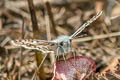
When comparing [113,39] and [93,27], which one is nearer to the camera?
[113,39]

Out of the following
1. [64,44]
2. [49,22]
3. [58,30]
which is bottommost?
[64,44]

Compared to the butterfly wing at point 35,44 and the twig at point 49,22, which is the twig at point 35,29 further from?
the twig at point 49,22

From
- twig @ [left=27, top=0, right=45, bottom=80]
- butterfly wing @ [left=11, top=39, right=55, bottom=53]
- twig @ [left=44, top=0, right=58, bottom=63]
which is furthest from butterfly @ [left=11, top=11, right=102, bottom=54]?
twig @ [left=44, top=0, right=58, bottom=63]

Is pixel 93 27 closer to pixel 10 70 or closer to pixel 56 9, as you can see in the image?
pixel 56 9

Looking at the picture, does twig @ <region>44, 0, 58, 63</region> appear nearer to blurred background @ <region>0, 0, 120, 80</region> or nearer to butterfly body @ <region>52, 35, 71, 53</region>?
blurred background @ <region>0, 0, 120, 80</region>

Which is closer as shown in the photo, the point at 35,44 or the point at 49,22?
the point at 35,44

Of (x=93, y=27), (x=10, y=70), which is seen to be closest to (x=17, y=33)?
(x=10, y=70)

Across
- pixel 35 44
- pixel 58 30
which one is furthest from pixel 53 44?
pixel 58 30

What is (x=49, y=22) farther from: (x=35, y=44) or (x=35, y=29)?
(x=35, y=44)

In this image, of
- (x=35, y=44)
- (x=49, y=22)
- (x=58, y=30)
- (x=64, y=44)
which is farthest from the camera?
(x=58, y=30)
